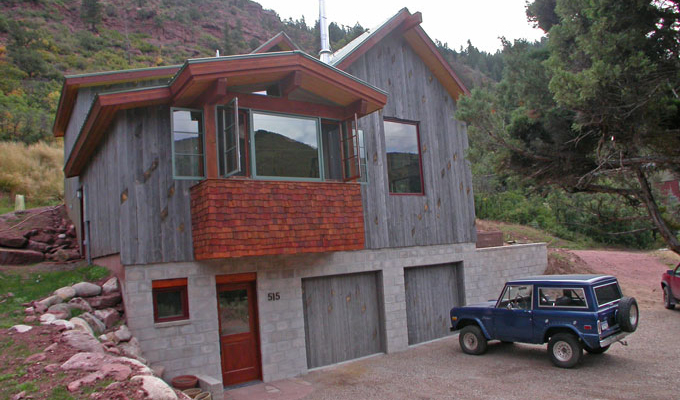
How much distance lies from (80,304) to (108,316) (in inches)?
19.0

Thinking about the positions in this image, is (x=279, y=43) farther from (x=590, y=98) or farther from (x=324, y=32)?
(x=590, y=98)

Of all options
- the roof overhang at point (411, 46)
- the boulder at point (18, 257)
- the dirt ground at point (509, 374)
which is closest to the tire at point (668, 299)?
the dirt ground at point (509, 374)

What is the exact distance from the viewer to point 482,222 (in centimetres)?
2606

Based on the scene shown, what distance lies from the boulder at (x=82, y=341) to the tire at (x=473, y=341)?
756 centimetres

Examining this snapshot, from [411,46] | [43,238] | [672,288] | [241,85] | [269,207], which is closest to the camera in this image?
[269,207]

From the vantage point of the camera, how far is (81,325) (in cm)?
705

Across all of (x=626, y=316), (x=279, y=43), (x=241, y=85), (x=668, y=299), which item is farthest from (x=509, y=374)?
(x=279, y=43)

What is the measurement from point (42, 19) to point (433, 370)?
201 feet

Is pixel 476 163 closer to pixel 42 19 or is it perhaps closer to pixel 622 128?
pixel 622 128

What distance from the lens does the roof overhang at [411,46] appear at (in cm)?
1168

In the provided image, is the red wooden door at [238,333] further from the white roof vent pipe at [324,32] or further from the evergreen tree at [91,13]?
the evergreen tree at [91,13]

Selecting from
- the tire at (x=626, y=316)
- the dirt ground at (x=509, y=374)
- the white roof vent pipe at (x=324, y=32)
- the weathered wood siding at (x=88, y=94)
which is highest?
the white roof vent pipe at (x=324, y=32)

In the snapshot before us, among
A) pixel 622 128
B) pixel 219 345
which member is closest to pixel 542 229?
pixel 622 128

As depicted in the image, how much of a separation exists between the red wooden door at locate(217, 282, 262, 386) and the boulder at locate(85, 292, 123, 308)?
69.6 inches
